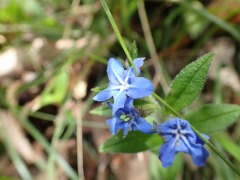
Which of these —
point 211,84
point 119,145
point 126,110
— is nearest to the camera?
point 126,110

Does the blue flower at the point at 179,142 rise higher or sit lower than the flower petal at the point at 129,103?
lower

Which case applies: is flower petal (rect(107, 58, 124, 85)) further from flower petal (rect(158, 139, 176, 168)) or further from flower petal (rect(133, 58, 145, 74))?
flower petal (rect(158, 139, 176, 168))

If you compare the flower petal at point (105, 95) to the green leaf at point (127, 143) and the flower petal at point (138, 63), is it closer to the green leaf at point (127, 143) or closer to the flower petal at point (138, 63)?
the flower petal at point (138, 63)

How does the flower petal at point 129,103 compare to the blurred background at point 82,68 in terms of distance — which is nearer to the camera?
the flower petal at point 129,103

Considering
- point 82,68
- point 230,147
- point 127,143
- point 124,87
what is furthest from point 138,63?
point 82,68

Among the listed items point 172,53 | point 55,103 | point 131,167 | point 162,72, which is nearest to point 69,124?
point 55,103

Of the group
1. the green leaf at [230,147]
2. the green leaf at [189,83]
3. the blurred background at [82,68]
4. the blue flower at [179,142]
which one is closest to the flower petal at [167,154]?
the blue flower at [179,142]

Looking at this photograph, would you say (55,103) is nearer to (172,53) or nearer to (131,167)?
(131,167)
